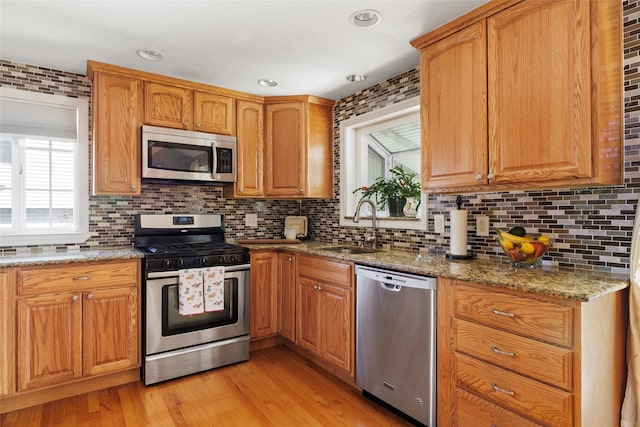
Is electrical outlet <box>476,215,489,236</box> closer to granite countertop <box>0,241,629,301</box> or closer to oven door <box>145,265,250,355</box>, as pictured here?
granite countertop <box>0,241,629,301</box>

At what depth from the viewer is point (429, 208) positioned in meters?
2.64

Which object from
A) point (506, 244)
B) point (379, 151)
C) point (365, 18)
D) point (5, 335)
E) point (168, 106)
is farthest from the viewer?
point (379, 151)

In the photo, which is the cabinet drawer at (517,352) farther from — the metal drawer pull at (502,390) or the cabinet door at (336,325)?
the cabinet door at (336,325)

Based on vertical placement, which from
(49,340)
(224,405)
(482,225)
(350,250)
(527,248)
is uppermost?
(482,225)

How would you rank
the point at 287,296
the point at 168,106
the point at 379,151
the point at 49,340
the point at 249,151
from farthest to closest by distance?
the point at 249,151
the point at 379,151
the point at 287,296
the point at 168,106
the point at 49,340

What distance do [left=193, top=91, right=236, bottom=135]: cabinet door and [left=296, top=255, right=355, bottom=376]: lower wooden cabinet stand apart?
4.45ft

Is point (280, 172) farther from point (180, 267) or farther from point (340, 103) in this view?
point (180, 267)

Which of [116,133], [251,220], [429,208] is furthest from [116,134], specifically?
[429,208]

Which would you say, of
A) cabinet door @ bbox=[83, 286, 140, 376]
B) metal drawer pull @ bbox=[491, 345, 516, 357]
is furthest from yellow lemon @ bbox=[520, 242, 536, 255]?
cabinet door @ bbox=[83, 286, 140, 376]

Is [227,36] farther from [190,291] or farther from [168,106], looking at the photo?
[190,291]

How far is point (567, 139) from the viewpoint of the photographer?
5.34ft

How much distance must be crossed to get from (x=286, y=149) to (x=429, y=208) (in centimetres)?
150

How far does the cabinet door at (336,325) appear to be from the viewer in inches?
98.0

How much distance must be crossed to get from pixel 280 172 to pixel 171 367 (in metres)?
1.85
